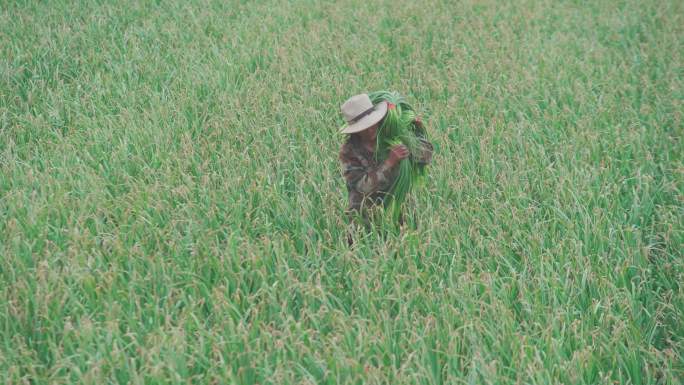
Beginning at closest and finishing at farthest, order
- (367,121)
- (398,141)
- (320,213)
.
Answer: (367,121) < (398,141) < (320,213)

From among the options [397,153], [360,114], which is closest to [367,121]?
[360,114]

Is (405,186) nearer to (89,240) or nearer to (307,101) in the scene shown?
(89,240)

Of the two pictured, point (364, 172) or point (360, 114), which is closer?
point (360, 114)

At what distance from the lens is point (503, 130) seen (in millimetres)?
4832

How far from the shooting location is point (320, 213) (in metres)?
3.80

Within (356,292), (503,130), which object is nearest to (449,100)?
(503,130)

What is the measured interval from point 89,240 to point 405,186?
1527 mm

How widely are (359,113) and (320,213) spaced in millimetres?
729

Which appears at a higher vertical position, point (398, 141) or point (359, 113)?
point (359, 113)

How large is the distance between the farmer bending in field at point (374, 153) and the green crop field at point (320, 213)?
219mm

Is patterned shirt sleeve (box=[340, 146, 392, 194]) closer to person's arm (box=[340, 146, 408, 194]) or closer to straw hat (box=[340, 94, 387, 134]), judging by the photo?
person's arm (box=[340, 146, 408, 194])

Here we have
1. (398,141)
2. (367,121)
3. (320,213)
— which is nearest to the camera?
(367,121)

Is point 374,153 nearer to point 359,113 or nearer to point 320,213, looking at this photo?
point 359,113

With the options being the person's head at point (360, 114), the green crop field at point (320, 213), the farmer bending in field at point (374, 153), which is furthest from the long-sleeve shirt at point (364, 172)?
the green crop field at point (320, 213)
